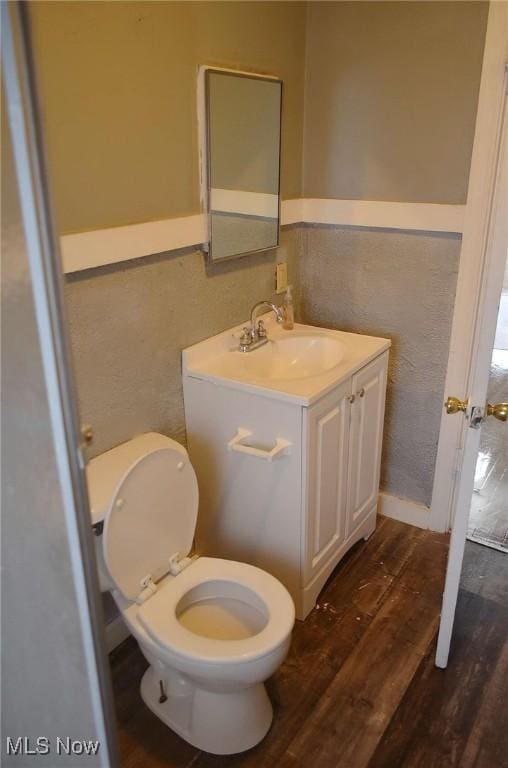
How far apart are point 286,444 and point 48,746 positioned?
1.00 metres

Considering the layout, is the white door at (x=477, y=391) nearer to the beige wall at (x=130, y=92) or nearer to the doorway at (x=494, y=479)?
Result: the doorway at (x=494, y=479)

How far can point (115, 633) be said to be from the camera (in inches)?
76.7

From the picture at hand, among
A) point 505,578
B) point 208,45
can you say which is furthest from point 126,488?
point 505,578

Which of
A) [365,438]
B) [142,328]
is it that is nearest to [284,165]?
[142,328]

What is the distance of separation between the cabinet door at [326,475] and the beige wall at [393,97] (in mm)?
813

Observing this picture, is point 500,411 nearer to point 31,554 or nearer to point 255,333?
point 255,333

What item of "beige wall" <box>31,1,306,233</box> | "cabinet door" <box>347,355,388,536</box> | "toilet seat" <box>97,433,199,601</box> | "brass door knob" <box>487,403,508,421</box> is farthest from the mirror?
"brass door knob" <box>487,403,508,421</box>

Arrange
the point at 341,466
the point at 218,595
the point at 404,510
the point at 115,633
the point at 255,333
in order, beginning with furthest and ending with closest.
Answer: the point at 404,510
the point at 255,333
the point at 341,466
the point at 115,633
the point at 218,595

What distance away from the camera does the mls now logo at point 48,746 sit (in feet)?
3.24

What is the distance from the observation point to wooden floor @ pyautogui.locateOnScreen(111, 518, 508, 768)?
161 centimetres

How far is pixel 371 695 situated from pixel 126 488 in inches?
38.1

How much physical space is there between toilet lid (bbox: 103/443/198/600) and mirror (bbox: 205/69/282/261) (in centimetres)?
74

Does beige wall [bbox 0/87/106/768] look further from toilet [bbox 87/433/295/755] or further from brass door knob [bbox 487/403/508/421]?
brass door knob [bbox 487/403/508/421]

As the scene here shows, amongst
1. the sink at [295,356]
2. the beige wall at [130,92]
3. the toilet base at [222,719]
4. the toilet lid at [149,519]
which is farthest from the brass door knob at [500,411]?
the beige wall at [130,92]
